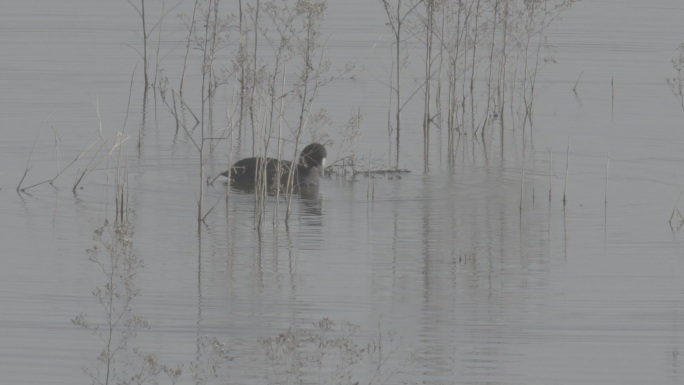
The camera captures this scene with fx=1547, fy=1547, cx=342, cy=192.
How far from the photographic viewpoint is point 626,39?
2875cm

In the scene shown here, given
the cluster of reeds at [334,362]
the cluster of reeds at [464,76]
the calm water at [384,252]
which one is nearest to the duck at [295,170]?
the calm water at [384,252]

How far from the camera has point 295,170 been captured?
17.2m

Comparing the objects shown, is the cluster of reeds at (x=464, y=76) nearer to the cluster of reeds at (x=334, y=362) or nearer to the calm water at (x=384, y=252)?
the calm water at (x=384, y=252)

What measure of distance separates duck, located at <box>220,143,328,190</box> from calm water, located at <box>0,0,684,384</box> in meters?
0.20

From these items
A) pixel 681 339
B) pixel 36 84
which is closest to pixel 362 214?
pixel 681 339

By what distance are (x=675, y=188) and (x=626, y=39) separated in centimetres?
1231

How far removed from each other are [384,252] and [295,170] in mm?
3585

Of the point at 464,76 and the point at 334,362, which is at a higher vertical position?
the point at 464,76

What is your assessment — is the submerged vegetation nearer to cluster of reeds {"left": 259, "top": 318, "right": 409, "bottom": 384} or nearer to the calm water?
the calm water

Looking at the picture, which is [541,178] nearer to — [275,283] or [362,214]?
[362,214]

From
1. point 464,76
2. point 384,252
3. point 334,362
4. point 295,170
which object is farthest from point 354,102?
point 334,362

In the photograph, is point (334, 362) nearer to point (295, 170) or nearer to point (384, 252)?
point (384, 252)

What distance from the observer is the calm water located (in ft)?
34.0

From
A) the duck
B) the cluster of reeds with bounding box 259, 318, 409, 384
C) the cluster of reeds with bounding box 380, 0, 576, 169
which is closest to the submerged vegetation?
the cluster of reeds with bounding box 380, 0, 576, 169
